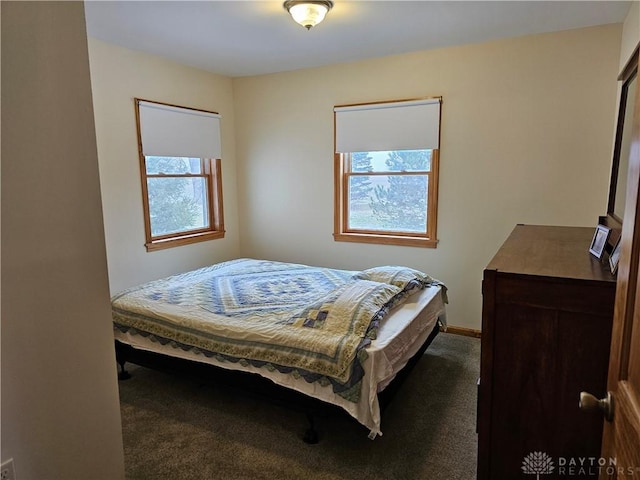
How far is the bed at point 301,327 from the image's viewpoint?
2129 mm

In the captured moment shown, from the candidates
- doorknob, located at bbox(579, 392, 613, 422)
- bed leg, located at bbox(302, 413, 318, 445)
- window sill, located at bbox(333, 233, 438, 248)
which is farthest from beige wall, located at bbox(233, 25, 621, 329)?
doorknob, located at bbox(579, 392, 613, 422)

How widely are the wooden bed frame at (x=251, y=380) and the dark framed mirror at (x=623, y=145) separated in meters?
1.42

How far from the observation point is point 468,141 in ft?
12.0

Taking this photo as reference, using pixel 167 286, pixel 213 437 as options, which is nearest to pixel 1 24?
pixel 213 437

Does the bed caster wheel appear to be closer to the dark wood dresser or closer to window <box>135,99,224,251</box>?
the dark wood dresser

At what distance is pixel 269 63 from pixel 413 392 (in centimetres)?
328

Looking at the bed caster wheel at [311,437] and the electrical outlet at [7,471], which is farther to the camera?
the bed caster wheel at [311,437]

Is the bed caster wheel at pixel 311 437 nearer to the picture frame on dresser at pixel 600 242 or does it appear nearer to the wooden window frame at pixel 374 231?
the picture frame on dresser at pixel 600 242

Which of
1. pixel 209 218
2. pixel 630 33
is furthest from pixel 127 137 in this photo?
pixel 630 33

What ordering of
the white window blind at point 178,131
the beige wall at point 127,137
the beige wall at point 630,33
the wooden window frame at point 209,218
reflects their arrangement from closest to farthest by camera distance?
the beige wall at point 630,33 → the beige wall at point 127,137 → the white window blind at point 178,131 → the wooden window frame at point 209,218

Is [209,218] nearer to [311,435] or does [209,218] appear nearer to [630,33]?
[311,435]

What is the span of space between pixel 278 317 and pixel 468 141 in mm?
2353

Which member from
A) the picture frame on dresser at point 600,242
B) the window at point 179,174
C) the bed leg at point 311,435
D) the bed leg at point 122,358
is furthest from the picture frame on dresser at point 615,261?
the window at point 179,174

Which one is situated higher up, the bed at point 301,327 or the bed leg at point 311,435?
the bed at point 301,327
